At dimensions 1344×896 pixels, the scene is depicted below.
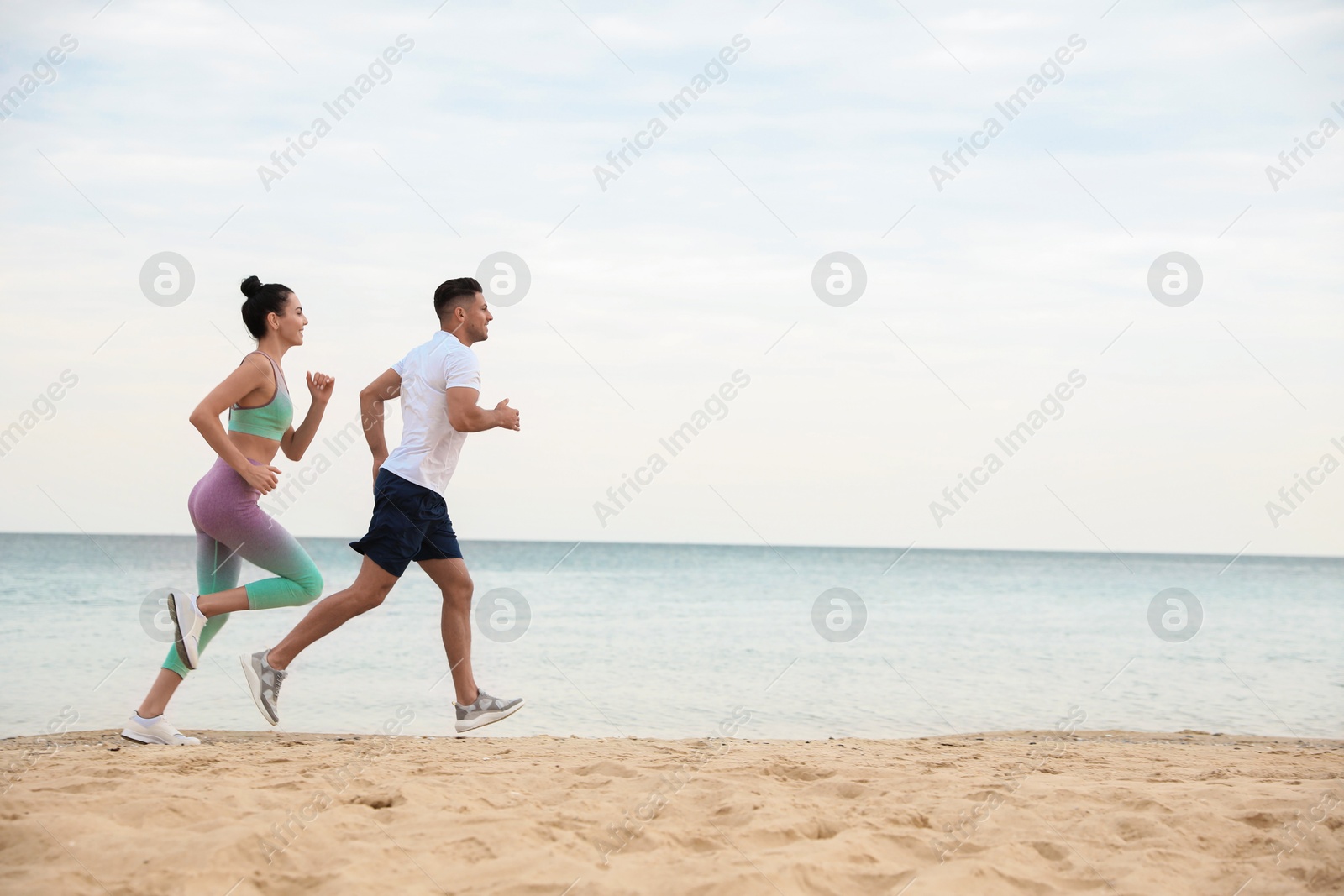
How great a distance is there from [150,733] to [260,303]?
1.98 metres

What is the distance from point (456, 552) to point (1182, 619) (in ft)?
61.4

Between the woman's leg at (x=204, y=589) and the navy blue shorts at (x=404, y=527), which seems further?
the woman's leg at (x=204, y=589)

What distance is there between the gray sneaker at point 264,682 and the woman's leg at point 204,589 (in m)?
0.29

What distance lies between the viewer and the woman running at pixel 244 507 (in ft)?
13.4

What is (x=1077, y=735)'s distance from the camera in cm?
608

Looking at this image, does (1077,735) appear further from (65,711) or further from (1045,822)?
(65,711)

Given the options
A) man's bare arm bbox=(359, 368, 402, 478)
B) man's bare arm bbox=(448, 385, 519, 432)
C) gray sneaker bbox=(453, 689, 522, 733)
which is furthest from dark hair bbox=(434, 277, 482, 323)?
gray sneaker bbox=(453, 689, 522, 733)

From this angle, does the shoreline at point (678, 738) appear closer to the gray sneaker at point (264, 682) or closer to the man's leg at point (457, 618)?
the gray sneaker at point (264, 682)

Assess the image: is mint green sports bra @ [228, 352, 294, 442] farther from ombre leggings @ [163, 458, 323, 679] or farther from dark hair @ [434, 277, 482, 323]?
dark hair @ [434, 277, 482, 323]

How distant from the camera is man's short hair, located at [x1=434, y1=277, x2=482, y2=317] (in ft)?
14.6

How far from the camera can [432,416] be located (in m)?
4.27

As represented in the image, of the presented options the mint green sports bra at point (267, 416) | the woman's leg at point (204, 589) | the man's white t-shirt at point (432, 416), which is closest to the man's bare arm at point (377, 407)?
the man's white t-shirt at point (432, 416)

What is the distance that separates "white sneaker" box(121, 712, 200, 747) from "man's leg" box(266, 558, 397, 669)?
68cm

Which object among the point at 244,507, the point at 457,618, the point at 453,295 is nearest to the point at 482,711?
the point at 457,618
